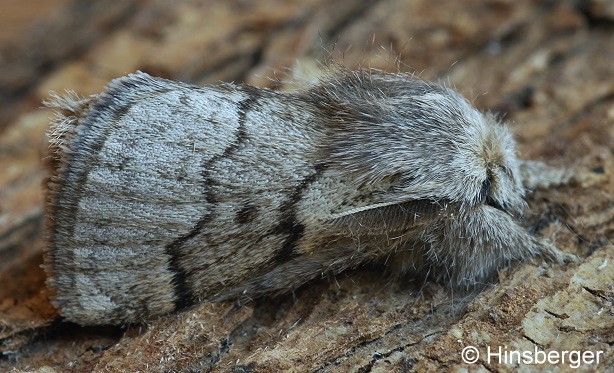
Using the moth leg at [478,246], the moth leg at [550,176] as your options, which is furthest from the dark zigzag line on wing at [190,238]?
the moth leg at [550,176]

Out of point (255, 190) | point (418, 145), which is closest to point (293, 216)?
point (255, 190)

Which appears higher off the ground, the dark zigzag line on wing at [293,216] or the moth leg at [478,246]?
the dark zigzag line on wing at [293,216]

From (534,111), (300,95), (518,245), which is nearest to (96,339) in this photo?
(300,95)

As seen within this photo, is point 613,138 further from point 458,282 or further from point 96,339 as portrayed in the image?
point 96,339

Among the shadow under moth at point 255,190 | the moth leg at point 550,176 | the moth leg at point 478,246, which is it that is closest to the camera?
the shadow under moth at point 255,190

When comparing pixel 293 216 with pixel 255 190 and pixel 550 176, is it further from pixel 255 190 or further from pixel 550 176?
pixel 550 176

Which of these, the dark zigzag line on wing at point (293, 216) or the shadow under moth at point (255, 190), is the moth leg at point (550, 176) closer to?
the shadow under moth at point (255, 190)
